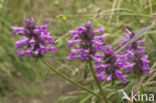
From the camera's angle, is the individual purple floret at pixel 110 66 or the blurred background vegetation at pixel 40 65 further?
the blurred background vegetation at pixel 40 65

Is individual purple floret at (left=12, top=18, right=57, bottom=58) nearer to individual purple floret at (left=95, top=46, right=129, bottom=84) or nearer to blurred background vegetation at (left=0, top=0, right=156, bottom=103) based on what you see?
individual purple floret at (left=95, top=46, right=129, bottom=84)

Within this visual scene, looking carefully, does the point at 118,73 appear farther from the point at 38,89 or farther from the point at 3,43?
the point at 3,43

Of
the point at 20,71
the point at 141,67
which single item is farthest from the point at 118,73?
A: the point at 20,71

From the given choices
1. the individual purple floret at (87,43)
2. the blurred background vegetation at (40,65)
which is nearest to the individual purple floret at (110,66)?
the individual purple floret at (87,43)

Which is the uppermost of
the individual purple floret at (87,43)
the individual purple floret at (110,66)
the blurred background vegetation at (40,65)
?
the blurred background vegetation at (40,65)

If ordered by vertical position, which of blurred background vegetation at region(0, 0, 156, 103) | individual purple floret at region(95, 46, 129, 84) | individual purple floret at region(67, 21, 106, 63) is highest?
blurred background vegetation at region(0, 0, 156, 103)

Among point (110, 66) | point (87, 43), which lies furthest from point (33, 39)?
point (110, 66)

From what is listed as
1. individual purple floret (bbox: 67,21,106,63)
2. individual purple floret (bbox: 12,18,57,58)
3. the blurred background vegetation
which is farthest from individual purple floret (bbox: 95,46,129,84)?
the blurred background vegetation

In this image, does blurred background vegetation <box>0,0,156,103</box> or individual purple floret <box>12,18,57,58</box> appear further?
blurred background vegetation <box>0,0,156,103</box>

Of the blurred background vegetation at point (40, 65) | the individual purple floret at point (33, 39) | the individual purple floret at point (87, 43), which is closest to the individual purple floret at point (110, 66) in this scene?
the individual purple floret at point (87, 43)

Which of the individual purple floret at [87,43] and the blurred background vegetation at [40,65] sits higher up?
the blurred background vegetation at [40,65]

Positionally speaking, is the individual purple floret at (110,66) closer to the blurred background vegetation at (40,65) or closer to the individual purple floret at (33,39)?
the individual purple floret at (33,39)
